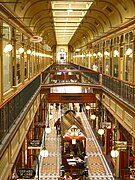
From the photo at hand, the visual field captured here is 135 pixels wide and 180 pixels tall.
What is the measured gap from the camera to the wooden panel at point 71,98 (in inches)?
763

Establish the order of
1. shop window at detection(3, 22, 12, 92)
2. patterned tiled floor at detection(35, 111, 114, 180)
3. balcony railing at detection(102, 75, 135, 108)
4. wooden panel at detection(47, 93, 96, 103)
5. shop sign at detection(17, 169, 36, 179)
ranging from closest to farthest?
shop sign at detection(17, 169, 36, 179), shop window at detection(3, 22, 12, 92), balcony railing at detection(102, 75, 135, 108), patterned tiled floor at detection(35, 111, 114, 180), wooden panel at detection(47, 93, 96, 103)

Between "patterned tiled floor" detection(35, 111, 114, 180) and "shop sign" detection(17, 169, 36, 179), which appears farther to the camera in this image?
"patterned tiled floor" detection(35, 111, 114, 180)

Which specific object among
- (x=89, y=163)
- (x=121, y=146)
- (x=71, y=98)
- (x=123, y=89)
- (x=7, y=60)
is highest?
(x=7, y=60)

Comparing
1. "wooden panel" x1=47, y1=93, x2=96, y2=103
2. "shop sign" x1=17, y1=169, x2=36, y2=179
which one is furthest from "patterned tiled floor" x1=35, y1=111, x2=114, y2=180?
"shop sign" x1=17, y1=169, x2=36, y2=179

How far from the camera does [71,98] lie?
19453 mm

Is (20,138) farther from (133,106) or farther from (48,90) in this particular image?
(48,90)

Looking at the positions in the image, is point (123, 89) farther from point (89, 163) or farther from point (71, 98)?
point (71, 98)

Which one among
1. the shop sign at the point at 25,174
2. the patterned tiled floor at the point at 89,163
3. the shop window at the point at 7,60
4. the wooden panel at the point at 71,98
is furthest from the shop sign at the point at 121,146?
the wooden panel at the point at 71,98

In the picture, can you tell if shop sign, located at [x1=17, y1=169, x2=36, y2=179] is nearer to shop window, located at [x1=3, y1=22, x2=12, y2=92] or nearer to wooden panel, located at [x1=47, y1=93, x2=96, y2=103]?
shop window, located at [x1=3, y1=22, x2=12, y2=92]

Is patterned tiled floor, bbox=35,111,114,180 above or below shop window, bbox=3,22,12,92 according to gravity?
below

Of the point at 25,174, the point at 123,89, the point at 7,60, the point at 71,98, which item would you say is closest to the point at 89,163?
the point at 71,98

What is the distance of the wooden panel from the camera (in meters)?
19.4

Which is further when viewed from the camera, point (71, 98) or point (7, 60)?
point (71, 98)

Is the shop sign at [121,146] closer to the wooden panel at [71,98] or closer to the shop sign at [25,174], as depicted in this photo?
the shop sign at [25,174]
